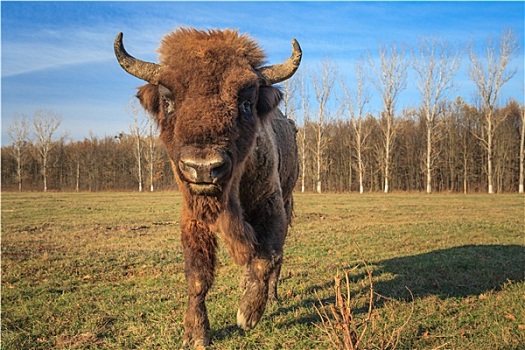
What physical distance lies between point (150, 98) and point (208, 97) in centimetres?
106

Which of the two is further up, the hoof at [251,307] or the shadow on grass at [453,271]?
the hoof at [251,307]

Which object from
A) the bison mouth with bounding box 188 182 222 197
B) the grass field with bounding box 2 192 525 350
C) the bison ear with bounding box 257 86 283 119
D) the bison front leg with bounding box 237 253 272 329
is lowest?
the grass field with bounding box 2 192 525 350

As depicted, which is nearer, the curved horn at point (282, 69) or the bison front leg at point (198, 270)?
the bison front leg at point (198, 270)

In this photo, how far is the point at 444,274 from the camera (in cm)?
793

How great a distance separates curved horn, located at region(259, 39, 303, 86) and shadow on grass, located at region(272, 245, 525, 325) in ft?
10.2

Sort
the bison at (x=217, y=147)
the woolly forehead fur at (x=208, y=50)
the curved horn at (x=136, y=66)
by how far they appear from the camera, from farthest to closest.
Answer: the curved horn at (x=136, y=66), the woolly forehead fur at (x=208, y=50), the bison at (x=217, y=147)

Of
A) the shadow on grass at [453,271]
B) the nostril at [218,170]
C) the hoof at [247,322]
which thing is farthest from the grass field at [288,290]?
the nostril at [218,170]

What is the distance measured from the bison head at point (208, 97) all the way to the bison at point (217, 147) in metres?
0.01

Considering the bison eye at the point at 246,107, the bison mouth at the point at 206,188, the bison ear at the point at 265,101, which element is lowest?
the bison mouth at the point at 206,188

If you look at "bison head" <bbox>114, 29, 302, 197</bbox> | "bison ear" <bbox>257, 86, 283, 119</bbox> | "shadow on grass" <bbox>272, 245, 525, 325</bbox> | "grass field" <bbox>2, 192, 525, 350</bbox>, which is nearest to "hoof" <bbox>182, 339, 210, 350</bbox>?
"grass field" <bbox>2, 192, 525, 350</bbox>

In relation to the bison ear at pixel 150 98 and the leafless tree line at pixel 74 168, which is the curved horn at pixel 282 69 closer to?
the bison ear at pixel 150 98

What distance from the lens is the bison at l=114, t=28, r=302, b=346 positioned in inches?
153

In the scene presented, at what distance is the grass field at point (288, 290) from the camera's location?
4832 millimetres

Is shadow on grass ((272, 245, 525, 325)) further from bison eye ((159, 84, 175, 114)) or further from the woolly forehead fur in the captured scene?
the woolly forehead fur
